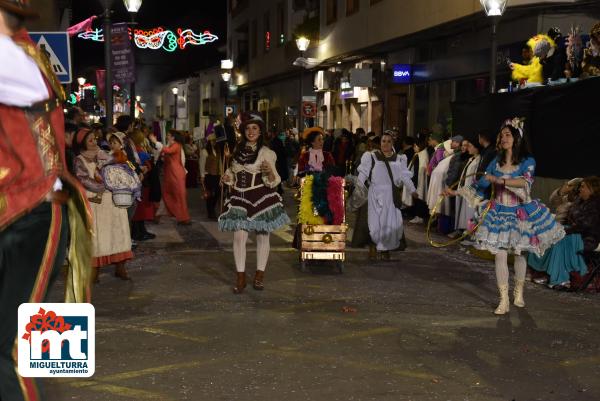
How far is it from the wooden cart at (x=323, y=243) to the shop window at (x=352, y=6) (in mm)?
20014

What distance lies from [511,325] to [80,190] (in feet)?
18.7

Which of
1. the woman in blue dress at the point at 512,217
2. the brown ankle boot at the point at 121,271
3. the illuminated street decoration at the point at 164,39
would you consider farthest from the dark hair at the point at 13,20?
the illuminated street decoration at the point at 164,39

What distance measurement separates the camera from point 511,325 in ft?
28.3

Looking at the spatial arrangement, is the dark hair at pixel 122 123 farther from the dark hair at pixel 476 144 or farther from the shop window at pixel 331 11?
the shop window at pixel 331 11

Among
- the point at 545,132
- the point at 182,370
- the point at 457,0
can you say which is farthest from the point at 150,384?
the point at 457,0

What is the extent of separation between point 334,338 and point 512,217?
7.81ft

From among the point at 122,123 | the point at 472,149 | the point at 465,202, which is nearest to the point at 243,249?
the point at 122,123

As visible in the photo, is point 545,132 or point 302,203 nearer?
point 302,203

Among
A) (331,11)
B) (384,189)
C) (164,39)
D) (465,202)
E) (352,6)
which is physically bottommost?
(465,202)

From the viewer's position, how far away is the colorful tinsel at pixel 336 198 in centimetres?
1192

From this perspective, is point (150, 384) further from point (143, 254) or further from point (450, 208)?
point (450, 208)

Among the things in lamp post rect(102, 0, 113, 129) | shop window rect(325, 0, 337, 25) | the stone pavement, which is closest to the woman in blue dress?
the stone pavement

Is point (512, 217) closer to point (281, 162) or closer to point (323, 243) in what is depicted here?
point (323, 243)

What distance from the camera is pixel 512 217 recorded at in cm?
920
